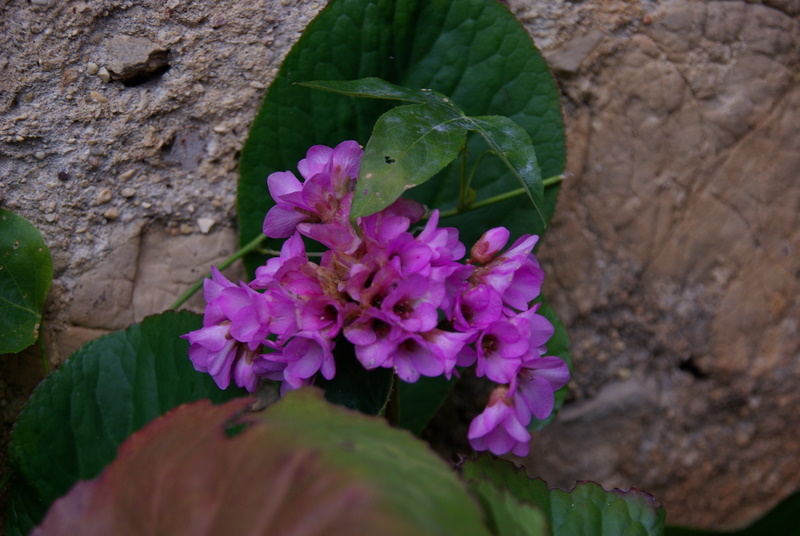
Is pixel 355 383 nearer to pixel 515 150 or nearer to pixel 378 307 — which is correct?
pixel 378 307

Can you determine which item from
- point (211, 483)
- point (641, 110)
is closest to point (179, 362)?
point (211, 483)

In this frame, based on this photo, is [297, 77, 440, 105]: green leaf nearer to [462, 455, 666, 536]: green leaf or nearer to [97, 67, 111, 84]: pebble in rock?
[97, 67, 111, 84]: pebble in rock

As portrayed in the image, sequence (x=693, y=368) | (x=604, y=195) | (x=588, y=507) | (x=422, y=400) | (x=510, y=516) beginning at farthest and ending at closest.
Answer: (x=693, y=368) → (x=604, y=195) → (x=422, y=400) → (x=588, y=507) → (x=510, y=516)

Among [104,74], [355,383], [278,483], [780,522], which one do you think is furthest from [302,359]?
[780,522]

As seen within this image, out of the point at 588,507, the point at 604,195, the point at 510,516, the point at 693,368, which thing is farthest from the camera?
the point at 693,368

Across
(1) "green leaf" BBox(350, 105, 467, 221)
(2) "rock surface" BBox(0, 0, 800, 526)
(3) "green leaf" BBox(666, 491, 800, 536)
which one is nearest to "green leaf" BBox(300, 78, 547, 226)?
(1) "green leaf" BBox(350, 105, 467, 221)

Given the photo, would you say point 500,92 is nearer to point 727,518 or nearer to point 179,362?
point 179,362

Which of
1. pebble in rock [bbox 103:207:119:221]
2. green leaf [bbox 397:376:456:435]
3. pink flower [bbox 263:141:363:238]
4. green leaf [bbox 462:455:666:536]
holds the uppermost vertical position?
pink flower [bbox 263:141:363:238]
